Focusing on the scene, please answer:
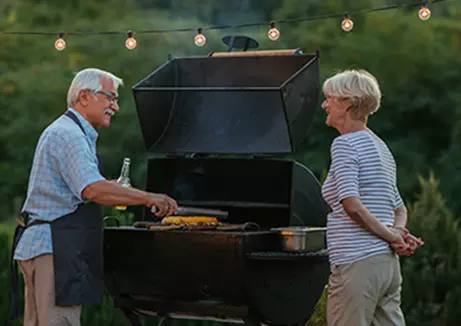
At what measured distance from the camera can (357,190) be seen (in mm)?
3676

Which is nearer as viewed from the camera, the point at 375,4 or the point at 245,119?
the point at 245,119

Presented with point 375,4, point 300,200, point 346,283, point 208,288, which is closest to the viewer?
point 346,283

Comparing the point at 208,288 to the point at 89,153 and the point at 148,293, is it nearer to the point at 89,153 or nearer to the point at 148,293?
the point at 148,293

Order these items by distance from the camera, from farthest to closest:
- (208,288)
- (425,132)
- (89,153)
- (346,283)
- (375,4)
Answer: (375,4) → (425,132) → (208,288) → (89,153) → (346,283)

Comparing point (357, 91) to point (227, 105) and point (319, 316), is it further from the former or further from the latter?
point (319, 316)

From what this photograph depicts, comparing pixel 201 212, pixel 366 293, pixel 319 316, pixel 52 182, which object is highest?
pixel 52 182

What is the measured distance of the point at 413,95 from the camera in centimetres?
1634

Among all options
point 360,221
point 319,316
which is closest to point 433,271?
point 319,316

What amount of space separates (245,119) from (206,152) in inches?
12.5

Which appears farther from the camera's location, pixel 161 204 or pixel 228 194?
pixel 228 194

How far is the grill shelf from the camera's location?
4.54 m

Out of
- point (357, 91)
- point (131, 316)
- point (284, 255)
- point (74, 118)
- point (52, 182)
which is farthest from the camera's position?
point (131, 316)

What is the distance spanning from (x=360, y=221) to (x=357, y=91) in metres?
0.54

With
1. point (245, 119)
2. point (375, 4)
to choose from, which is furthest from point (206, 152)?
point (375, 4)
